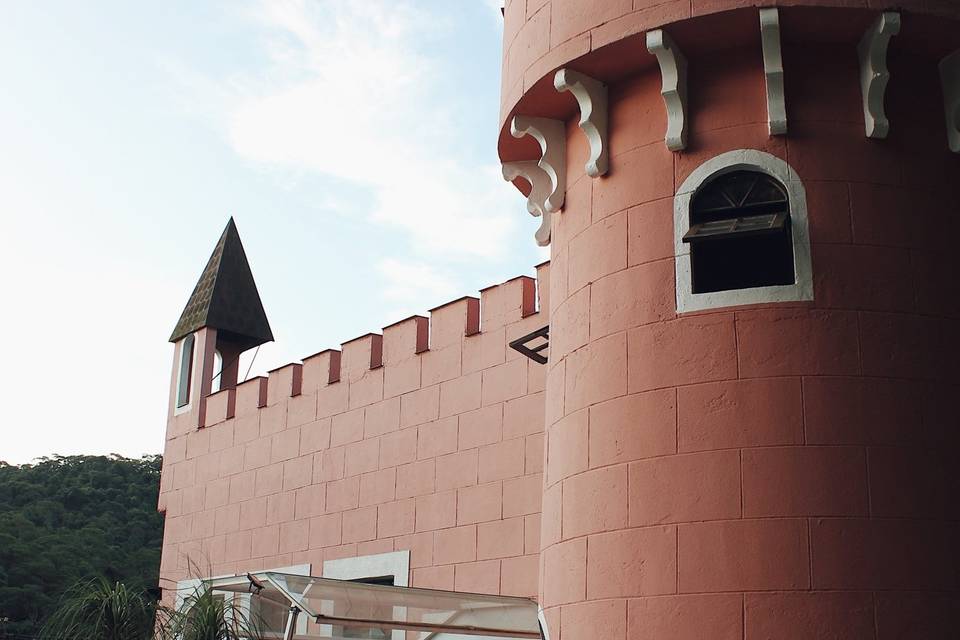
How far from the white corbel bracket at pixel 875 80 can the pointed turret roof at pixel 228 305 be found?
10.9m

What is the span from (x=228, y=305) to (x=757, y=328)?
1093cm

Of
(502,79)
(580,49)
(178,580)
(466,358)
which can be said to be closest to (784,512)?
(580,49)

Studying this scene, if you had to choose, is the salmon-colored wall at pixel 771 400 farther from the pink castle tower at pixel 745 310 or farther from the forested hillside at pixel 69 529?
the forested hillside at pixel 69 529

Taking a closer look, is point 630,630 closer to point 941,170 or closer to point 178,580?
point 941,170

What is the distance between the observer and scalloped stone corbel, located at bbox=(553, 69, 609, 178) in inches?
313

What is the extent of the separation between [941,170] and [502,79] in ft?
11.3

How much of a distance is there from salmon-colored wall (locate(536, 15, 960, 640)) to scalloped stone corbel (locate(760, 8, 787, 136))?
0.37 ft

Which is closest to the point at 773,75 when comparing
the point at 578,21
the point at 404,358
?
the point at 578,21

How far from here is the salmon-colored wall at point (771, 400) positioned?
6.40 metres

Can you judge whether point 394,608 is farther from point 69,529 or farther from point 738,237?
point 69,529

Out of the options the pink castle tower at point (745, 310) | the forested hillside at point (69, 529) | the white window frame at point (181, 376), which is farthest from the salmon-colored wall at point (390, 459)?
the forested hillside at point (69, 529)

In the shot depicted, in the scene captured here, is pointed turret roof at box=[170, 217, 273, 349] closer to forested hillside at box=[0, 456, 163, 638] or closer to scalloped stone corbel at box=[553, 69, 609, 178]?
scalloped stone corbel at box=[553, 69, 609, 178]

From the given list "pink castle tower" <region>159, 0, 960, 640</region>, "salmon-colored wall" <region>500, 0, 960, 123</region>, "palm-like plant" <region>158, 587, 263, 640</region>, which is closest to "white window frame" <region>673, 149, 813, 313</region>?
"pink castle tower" <region>159, 0, 960, 640</region>

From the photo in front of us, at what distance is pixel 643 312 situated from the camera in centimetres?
732
